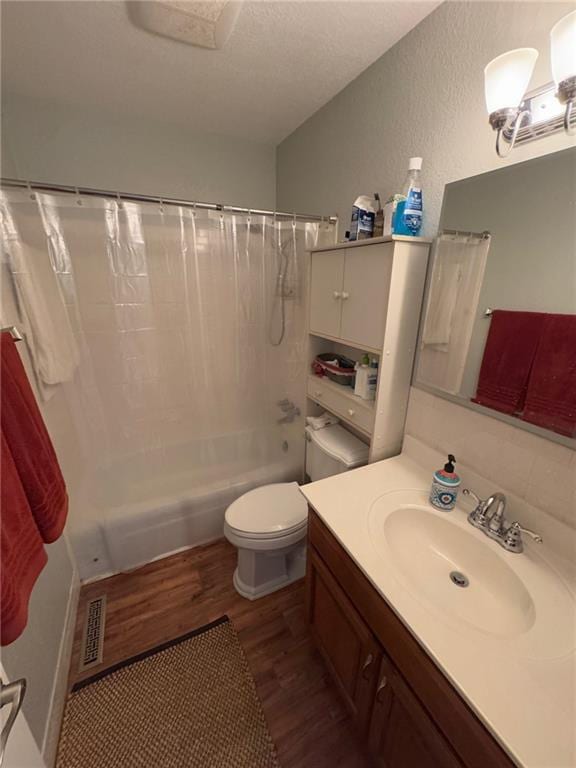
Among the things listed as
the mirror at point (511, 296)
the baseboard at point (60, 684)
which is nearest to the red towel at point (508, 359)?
the mirror at point (511, 296)

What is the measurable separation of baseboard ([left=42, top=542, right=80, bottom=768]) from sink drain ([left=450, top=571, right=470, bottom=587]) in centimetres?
137

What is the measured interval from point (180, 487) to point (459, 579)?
147 centimetres

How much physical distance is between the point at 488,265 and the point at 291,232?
104 cm

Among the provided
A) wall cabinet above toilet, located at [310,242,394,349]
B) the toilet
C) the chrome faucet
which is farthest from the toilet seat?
wall cabinet above toilet, located at [310,242,394,349]

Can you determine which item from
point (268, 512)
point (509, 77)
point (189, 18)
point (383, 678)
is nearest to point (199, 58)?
point (189, 18)

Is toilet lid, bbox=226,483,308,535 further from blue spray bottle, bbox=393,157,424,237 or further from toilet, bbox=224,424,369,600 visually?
blue spray bottle, bbox=393,157,424,237

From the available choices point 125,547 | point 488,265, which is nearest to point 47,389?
point 125,547

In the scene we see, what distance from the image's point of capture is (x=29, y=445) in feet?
2.43

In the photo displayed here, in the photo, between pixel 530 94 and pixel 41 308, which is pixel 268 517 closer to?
pixel 41 308

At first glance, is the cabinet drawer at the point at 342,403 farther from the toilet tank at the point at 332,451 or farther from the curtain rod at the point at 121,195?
the curtain rod at the point at 121,195

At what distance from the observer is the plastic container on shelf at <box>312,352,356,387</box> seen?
4.84ft

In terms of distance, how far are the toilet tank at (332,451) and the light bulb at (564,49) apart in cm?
127

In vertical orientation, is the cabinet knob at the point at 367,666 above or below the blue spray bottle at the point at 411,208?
below

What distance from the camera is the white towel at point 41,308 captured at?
115 cm
